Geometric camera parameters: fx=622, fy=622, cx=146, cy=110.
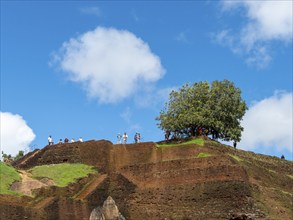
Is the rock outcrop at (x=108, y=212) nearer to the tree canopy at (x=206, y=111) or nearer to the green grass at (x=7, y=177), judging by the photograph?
the green grass at (x=7, y=177)

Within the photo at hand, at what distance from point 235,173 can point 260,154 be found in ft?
32.5

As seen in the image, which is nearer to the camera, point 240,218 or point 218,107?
point 240,218

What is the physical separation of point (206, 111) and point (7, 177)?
14.7m

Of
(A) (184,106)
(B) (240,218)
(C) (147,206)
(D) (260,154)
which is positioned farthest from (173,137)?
(B) (240,218)

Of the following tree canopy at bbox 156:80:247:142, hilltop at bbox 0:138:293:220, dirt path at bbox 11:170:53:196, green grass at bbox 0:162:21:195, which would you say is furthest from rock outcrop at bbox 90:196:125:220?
tree canopy at bbox 156:80:247:142

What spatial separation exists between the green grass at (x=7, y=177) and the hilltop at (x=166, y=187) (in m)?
1.03

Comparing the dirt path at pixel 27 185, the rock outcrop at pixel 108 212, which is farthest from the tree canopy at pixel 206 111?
the rock outcrop at pixel 108 212

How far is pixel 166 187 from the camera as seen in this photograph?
114 feet

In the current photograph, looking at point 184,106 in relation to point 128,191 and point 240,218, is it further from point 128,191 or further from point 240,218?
point 240,218

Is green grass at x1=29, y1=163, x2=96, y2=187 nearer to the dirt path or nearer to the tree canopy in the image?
the dirt path

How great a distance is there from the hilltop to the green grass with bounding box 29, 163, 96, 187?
0.45 metres

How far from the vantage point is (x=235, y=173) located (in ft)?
109

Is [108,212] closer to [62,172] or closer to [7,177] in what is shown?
[7,177]

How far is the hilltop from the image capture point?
3250 centimetres
